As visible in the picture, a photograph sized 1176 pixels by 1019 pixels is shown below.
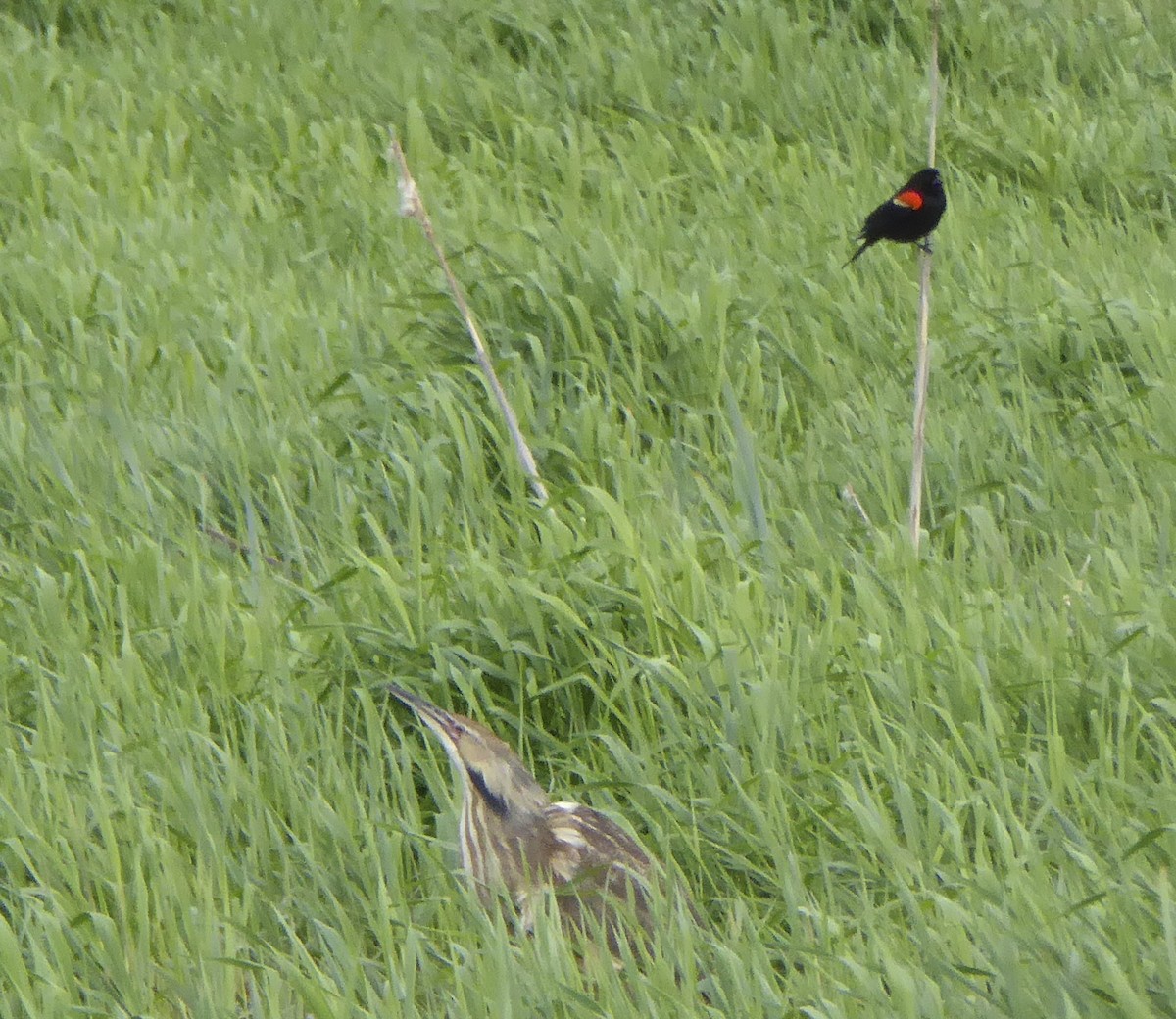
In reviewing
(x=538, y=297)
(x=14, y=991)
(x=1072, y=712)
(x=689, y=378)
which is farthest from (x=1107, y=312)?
(x=14, y=991)

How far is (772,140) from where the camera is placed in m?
6.55

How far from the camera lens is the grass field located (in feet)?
8.88

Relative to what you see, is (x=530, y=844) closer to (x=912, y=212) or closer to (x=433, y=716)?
(x=433, y=716)

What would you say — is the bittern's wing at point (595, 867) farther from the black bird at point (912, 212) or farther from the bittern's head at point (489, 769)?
the black bird at point (912, 212)

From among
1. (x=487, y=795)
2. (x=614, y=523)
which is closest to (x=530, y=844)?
(x=487, y=795)

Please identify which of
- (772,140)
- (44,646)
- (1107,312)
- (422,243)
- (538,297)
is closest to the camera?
(44,646)

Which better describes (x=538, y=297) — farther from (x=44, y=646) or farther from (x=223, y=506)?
(x=44, y=646)

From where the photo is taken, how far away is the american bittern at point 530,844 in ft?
A: 9.21

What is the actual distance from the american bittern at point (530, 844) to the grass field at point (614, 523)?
80mm

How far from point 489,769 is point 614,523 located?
833 millimetres

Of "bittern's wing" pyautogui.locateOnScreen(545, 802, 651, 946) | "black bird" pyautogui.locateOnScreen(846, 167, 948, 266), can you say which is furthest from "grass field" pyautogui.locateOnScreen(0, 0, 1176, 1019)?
"black bird" pyautogui.locateOnScreen(846, 167, 948, 266)

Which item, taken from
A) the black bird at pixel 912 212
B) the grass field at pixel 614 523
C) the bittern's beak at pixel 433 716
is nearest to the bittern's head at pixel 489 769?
the bittern's beak at pixel 433 716

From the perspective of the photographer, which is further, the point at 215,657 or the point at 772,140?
the point at 772,140

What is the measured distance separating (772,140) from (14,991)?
4.72 metres
